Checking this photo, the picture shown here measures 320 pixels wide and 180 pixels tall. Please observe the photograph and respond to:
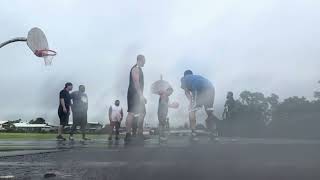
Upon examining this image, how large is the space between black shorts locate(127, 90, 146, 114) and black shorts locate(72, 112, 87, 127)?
380 centimetres

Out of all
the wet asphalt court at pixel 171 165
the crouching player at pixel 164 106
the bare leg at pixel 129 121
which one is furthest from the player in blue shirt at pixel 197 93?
the wet asphalt court at pixel 171 165

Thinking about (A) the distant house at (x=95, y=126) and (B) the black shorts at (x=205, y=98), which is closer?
(B) the black shorts at (x=205, y=98)

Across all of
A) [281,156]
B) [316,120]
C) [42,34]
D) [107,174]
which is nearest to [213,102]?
[316,120]

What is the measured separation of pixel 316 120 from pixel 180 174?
31.5 feet

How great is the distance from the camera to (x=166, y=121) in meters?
14.6

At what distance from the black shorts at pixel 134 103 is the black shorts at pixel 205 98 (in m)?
1.28

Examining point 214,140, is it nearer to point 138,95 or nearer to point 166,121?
point 138,95

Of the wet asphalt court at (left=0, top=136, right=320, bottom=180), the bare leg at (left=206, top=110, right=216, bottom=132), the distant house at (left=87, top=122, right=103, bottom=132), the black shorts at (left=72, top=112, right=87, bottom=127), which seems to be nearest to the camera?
the wet asphalt court at (left=0, top=136, right=320, bottom=180)

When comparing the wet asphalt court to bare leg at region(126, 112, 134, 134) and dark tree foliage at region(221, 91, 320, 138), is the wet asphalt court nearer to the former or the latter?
bare leg at region(126, 112, 134, 134)

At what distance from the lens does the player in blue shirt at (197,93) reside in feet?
42.1

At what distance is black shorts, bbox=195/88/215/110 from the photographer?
12.9 m

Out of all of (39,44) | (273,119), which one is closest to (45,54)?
(39,44)

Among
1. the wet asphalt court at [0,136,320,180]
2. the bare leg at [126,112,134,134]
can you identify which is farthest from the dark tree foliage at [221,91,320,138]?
the wet asphalt court at [0,136,320,180]

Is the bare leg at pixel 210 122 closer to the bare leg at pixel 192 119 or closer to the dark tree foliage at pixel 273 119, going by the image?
the bare leg at pixel 192 119
